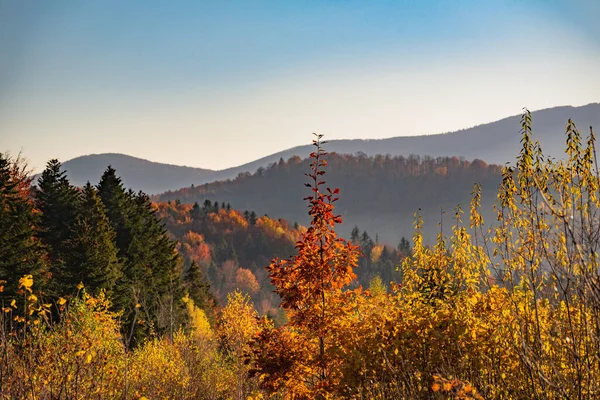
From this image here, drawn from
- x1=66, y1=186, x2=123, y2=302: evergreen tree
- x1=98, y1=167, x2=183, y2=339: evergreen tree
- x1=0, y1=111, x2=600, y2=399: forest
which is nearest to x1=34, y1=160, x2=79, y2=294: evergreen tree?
x1=66, y1=186, x2=123, y2=302: evergreen tree

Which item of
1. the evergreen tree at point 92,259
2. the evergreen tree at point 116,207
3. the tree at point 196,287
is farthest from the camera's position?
the tree at point 196,287

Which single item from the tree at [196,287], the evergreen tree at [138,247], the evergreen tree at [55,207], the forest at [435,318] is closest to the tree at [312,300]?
the forest at [435,318]

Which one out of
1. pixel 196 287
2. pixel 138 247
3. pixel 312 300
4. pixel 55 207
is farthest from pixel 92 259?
pixel 196 287

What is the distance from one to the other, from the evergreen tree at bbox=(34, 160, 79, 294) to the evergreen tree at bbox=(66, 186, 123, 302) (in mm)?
2251

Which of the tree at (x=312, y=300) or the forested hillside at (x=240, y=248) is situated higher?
the tree at (x=312, y=300)

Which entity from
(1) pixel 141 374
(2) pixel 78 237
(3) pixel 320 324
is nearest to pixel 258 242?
(2) pixel 78 237

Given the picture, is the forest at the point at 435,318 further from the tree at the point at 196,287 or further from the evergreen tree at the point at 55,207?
the tree at the point at 196,287

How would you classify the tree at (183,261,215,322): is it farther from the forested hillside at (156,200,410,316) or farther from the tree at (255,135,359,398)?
the forested hillside at (156,200,410,316)

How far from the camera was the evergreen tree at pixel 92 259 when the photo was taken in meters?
33.7

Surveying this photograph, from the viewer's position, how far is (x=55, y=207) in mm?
38781

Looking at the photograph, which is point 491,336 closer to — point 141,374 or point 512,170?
point 512,170

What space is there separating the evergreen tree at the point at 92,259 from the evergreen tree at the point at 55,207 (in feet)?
7.39

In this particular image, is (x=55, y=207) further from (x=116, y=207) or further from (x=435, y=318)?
(x=435, y=318)

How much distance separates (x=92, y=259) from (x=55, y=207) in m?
7.36
